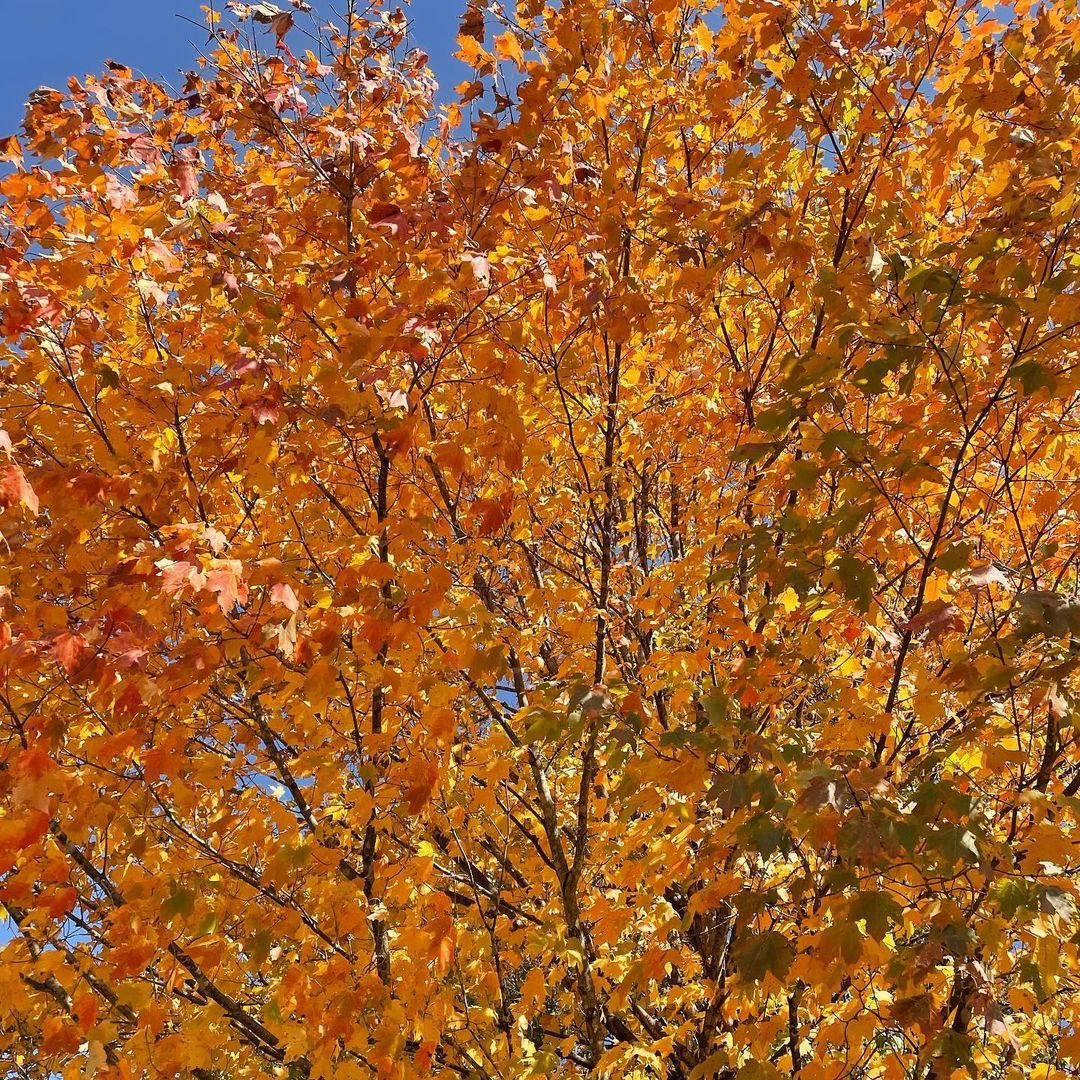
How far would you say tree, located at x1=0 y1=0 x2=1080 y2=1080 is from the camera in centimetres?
258

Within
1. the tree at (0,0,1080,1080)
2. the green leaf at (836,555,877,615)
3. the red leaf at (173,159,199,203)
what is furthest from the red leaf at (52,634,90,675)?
the green leaf at (836,555,877,615)

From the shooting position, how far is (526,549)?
4629 mm

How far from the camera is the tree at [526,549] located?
258 centimetres

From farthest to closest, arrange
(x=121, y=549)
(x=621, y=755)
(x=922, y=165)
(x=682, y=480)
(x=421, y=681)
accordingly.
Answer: (x=682, y=480) < (x=922, y=165) < (x=121, y=549) < (x=421, y=681) < (x=621, y=755)

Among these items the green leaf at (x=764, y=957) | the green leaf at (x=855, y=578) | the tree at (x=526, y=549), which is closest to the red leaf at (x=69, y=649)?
the tree at (x=526, y=549)

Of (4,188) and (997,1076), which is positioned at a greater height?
(4,188)

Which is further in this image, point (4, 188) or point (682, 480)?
point (682, 480)

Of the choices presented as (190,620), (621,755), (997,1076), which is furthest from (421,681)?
(997,1076)

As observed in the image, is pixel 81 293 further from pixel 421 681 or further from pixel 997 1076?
pixel 997 1076

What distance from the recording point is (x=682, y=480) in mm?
5297

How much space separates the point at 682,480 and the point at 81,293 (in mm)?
3483

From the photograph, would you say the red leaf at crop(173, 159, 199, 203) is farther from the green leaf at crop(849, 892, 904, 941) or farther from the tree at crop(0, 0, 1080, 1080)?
the green leaf at crop(849, 892, 904, 941)

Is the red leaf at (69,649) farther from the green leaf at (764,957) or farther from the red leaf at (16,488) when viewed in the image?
the green leaf at (764,957)

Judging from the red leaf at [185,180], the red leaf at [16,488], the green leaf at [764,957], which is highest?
the red leaf at [185,180]
